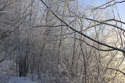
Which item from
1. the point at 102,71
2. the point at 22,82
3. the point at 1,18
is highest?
the point at 1,18

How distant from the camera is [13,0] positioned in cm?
495

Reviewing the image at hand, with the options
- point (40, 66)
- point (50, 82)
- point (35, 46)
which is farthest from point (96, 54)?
point (40, 66)

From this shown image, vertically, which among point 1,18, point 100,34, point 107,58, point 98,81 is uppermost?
point 1,18

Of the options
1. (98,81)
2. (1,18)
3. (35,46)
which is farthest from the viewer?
(35,46)

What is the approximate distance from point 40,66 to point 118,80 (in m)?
8.09

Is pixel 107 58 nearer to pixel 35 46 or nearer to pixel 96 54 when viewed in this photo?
pixel 96 54

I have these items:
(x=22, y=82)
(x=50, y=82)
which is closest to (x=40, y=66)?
(x=22, y=82)

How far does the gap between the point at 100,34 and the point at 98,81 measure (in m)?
1.84

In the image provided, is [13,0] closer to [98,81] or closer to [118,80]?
[98,81]

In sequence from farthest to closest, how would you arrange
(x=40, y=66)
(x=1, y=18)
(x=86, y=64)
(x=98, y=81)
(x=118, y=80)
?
(x=40, y=66) < (x=1, y=18) < (x=86, y=64) < (x=98, y=81) < (x=118, y=80)

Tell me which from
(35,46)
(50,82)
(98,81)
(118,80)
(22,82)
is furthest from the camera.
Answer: (35,46)

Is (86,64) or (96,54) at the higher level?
(96,54)

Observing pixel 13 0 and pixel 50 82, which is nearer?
pixel 13 0

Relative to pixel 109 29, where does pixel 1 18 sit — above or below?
above
